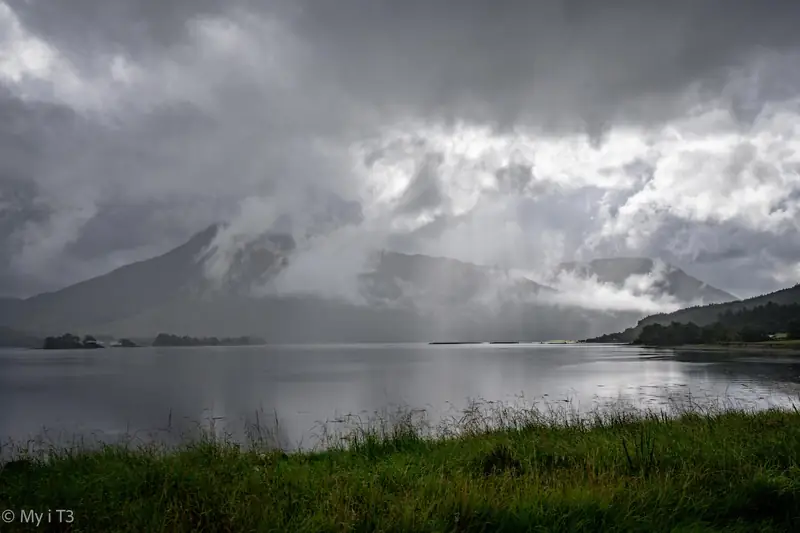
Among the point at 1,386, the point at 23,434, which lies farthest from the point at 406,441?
the point at 1,386

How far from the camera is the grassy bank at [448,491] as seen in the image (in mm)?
6047

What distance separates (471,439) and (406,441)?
5.07ft

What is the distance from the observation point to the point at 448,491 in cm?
668

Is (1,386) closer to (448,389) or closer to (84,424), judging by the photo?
(84,424)

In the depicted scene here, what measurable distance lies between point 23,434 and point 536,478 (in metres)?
24.9

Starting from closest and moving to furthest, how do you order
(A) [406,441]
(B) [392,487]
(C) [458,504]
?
(C) [458,504]
(B) [392,487]
(A) [406,441]

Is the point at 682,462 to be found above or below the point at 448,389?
above

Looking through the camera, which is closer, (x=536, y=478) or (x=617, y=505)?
(x=617, y=505)

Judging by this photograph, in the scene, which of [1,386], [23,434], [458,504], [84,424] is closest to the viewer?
[458,504]

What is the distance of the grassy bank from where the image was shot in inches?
238

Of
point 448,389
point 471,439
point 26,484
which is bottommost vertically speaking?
point 448,389

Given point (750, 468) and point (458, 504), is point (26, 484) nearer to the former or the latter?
point (458, 504)

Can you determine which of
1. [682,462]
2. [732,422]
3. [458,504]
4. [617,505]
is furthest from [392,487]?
[732,422]

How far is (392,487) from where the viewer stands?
24.7 ft
